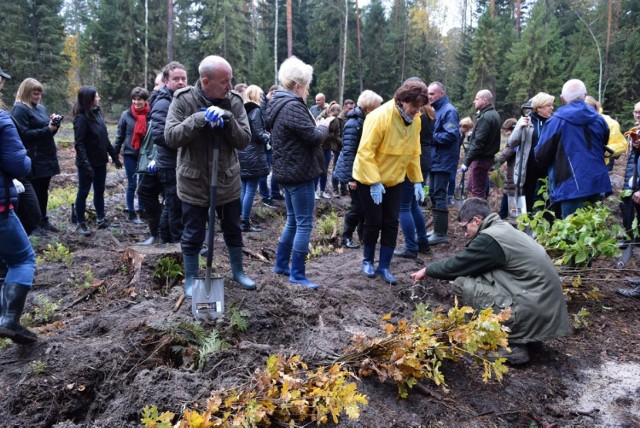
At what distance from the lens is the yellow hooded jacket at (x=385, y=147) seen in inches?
185

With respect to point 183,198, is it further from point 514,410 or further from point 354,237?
point 354,237

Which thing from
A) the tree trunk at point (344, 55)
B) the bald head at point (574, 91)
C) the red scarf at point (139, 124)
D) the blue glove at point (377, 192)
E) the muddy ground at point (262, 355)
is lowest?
the muddy ground at point (262, 355)

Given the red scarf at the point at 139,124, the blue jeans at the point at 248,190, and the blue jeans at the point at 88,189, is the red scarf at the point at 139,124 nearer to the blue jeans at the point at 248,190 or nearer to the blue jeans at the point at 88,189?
the blue jeans at the point at 88,189

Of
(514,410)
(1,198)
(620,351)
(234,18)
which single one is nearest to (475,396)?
(514,410)

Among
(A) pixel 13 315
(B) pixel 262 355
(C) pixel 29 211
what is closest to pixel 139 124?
(C) pixel 29 211

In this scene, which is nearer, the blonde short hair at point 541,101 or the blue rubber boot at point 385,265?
the blue rubber boot at point 385,265

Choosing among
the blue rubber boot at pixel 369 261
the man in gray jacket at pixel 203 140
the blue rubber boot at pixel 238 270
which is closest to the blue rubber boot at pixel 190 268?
the man in gray jacket at pixel 203 140

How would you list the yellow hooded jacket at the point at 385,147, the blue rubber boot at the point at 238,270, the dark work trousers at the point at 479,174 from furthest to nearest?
1. the dark work trousers at the point at 479,174
2. the yellow hooded jacket at the point at 385,147
3. the blue rubber boot at the point at 238,270

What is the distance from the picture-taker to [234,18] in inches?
1214

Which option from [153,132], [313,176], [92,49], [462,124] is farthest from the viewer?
[92,49]

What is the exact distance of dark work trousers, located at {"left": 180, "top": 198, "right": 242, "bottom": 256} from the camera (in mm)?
3854

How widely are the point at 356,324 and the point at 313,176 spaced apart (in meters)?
1.40

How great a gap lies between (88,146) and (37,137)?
0.66 m

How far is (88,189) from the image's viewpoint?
6785 millimetres
